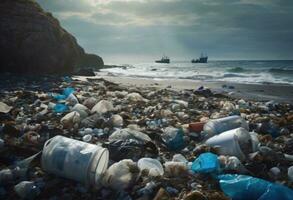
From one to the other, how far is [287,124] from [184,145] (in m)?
2.11

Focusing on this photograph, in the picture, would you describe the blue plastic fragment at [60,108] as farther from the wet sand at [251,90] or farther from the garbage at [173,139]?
the wet sand at [251,90]

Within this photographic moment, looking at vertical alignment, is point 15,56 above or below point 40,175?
above

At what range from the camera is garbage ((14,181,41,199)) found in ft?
7.64

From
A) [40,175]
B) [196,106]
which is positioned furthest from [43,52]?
[40,175]

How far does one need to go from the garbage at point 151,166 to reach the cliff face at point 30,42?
46.1ft

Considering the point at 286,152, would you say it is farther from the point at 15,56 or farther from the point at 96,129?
the point at 15,56

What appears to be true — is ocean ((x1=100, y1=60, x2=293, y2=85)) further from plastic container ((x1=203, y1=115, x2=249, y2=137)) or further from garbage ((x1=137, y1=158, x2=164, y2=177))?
garbage ((x1=137, y1=158, x2=164, y2=177))

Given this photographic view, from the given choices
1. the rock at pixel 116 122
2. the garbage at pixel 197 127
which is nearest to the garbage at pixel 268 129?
the garbage at pixel 197 127

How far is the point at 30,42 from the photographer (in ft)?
52.4

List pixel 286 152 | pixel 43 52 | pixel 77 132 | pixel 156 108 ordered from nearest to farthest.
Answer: pixel 286 152, pixel 77 132, pixel 156 108, pixel 43 52

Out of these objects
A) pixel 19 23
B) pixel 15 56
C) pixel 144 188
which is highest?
pixel 19 23

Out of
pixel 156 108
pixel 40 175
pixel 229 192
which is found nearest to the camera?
pixel 229 192

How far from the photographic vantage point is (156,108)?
5699 millimetres

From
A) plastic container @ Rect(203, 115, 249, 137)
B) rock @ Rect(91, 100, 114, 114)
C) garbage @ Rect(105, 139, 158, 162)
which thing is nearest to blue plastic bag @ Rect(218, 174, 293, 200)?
garbage @ Rect(105, 139, 158, 162)
